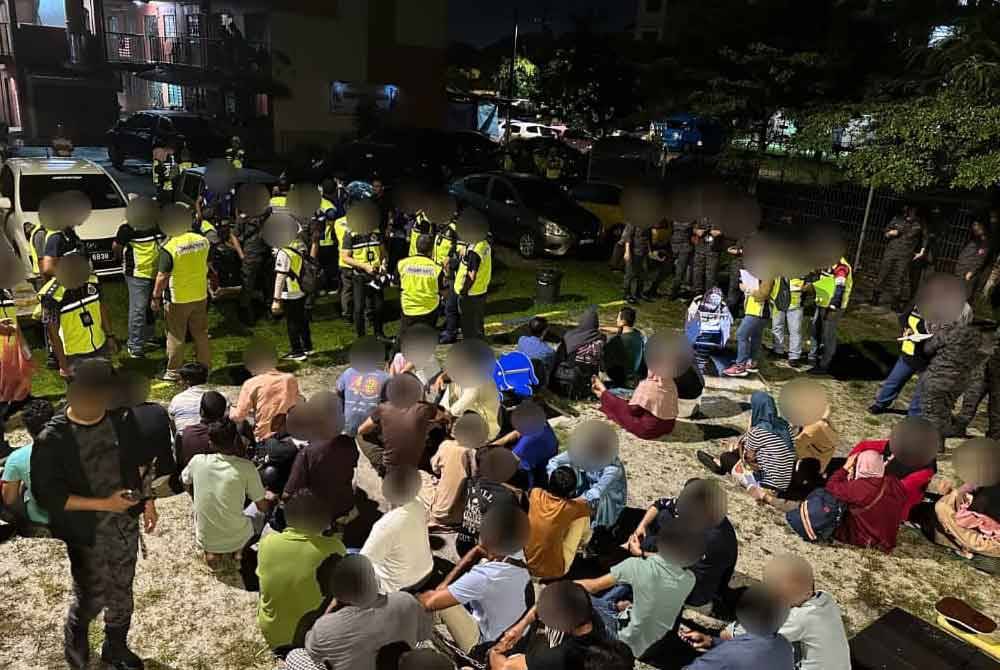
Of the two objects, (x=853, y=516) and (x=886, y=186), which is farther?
(x=886, y=186)

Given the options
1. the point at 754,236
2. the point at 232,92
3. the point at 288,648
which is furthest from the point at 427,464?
the point at 232,92

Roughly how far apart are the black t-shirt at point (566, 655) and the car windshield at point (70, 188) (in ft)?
34.2

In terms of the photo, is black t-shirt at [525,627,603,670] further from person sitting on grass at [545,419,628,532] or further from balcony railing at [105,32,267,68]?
balcony railing at [105,32,267,68]

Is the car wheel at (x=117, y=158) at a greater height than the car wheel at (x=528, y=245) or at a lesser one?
greater

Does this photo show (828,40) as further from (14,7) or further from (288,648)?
(14,7)

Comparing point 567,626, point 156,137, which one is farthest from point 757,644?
point 156,137

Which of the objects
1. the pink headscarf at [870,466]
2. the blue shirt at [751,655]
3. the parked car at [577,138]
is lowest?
the pink headscarf at [870,466]

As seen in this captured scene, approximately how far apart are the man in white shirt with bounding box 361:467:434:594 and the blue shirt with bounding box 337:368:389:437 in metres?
1.96

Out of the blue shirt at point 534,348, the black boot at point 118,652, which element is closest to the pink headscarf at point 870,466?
the blue shirt at point 534,348

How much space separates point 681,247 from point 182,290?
8.07 meters

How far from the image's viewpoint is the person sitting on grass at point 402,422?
6.01 metres

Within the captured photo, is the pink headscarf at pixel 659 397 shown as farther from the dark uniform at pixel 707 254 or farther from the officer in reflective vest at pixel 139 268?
the officer in reflective vest at pixel 139 268

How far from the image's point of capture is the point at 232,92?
2759cm

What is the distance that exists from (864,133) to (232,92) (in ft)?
72.4
